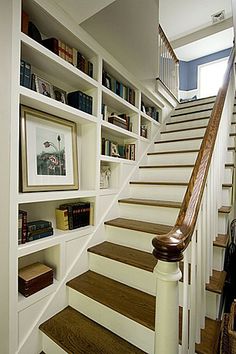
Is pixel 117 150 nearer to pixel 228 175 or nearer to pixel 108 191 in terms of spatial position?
pixel 108 191

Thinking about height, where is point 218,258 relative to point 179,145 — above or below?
below

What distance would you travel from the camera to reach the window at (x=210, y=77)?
5738mm

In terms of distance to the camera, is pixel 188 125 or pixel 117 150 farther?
pixel 188 125

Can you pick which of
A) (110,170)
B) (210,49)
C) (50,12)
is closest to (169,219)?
(110,170)

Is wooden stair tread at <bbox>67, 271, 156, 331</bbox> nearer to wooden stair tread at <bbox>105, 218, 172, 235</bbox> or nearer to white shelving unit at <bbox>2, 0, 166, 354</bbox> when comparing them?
white shelving unit at <bbox>2, 0, 166, 354</bbox>

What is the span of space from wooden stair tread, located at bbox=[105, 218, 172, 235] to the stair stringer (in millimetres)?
124

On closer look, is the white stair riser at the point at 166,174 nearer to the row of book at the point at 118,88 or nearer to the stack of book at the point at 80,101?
the row of book at the point at 118,88

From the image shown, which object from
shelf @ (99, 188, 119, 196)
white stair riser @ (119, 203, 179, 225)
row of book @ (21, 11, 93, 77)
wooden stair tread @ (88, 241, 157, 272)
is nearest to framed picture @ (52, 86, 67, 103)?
row of book @ (21, 11, 93, 77)

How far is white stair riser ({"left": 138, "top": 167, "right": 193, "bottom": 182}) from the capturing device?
238cm

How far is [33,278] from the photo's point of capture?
4.75 ft

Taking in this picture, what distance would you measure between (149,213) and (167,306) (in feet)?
4.62

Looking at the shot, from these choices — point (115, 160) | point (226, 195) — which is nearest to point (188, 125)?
point (115, 160)

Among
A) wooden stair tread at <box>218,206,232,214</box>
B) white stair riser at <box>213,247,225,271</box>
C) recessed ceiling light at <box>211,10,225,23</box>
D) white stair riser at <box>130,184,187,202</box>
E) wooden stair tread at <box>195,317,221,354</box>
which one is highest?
recessed ceiling light at <box>211,10,225,23</box>

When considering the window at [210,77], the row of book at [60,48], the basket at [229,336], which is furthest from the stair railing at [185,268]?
the window at [210,77]
